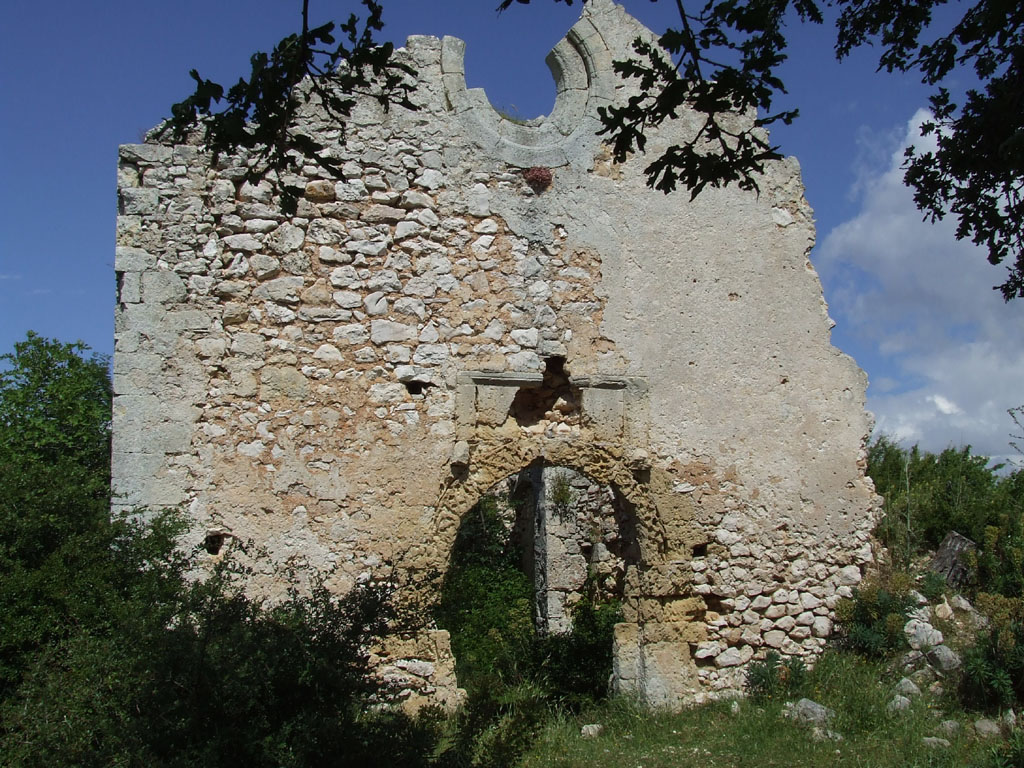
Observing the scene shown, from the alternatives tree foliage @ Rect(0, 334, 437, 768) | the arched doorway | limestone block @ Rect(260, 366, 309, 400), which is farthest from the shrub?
limestone block @ Rect(260, 366, 309, 400)

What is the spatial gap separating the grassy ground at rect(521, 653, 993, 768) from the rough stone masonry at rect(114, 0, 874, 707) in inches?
12.5

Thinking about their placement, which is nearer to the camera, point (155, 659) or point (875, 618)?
point (155, 659)

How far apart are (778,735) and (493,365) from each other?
314cm

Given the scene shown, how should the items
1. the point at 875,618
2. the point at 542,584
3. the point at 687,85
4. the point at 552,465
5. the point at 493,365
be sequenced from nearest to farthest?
the point at 687,85 → the point at 493,365 → the point at 552,465 → the point at 875,618 → the point at 542,584

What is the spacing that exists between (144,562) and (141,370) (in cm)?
133

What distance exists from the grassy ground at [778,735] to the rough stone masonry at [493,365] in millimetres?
318

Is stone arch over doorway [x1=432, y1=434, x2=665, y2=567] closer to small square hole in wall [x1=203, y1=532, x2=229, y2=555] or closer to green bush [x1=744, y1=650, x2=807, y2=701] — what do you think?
green bush [x1=744, y1=650, x2=807, y2=701]

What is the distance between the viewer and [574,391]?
6.41 m

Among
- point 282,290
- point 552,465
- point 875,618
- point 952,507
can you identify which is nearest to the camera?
point 282,290

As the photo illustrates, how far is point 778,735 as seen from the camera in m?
5.69

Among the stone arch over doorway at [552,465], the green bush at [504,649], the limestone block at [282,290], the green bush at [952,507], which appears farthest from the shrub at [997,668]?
the limestone block at [282,290]

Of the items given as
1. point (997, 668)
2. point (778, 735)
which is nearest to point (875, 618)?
point (997, 668)

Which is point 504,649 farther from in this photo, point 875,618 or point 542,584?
point 875,618

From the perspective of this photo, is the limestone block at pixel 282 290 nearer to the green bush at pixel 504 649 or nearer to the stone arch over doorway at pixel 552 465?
the stone arch over doorway at pixel 552 465
